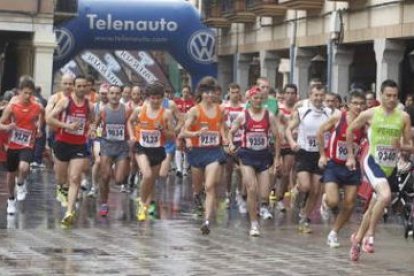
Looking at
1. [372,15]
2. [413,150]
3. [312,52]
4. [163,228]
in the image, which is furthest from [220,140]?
[312,52]

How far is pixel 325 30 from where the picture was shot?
33031 mm

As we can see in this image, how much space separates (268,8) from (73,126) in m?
23.4

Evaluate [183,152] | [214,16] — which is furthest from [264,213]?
[214,16]

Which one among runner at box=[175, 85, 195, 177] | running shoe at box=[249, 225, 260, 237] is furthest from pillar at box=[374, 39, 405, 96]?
running shoe at box=[249, 225, 260, 237]

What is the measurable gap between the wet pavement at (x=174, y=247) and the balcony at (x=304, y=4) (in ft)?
58.8

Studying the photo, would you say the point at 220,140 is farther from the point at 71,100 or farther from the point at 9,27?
the point at 9,27

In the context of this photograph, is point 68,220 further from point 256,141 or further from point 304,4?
point 304,4

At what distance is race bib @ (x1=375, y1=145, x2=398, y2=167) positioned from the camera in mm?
11266

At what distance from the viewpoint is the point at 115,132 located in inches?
621

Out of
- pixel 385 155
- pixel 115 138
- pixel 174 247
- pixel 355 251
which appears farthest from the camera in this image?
pixel 115 138

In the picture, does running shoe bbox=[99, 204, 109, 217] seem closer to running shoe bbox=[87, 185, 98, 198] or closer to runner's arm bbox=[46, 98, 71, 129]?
runner's arm bbox=[46, 98, 71, 129]

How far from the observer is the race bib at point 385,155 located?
37.0 feet

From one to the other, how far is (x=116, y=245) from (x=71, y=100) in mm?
2941

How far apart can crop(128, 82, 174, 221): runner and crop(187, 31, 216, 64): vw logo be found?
57.7ft
